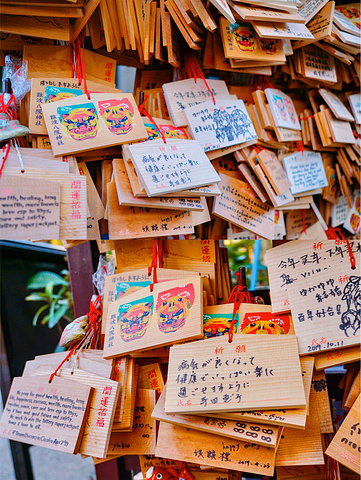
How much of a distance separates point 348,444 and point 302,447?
16cm

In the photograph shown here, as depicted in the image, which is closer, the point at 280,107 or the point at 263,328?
the point at 263,328

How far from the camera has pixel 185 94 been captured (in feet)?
5.90

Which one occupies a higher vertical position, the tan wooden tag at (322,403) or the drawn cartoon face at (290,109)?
the drawn cartoon face at (290,109)

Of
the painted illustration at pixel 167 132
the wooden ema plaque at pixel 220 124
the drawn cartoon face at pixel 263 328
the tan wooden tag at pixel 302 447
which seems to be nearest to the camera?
the tan wooden tag at pixel 302 447

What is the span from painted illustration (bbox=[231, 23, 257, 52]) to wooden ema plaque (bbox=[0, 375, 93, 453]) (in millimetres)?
1504

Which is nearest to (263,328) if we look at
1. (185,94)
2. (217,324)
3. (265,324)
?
(265,324)

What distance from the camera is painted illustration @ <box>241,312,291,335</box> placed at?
1404 millimetres

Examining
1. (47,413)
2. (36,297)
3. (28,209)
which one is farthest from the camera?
(36,297)

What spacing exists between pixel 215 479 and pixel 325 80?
6.35 feet

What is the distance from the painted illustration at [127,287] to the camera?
61.1 inches

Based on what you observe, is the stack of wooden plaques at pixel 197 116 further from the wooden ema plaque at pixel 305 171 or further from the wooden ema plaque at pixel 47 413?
the wooden ema plaque at pixel 47 413

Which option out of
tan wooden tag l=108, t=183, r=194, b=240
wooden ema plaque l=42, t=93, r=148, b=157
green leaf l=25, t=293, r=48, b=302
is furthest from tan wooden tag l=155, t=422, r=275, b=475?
green leaf l=25, t=293, r=48, b=302

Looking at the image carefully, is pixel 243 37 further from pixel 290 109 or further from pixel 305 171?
pixel 305 171

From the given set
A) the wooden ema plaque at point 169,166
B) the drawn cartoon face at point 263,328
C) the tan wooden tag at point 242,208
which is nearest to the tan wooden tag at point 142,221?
the wooden ema plaque at point 169,166
